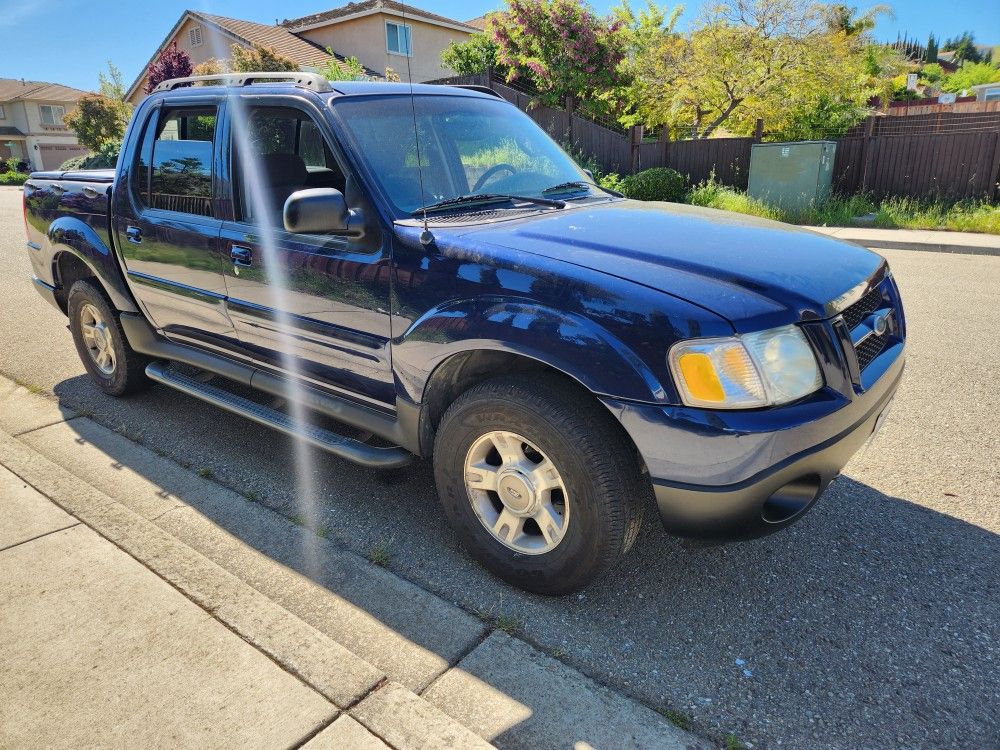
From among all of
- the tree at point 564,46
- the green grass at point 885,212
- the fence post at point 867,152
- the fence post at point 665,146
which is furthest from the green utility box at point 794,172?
the tree at point 564,46

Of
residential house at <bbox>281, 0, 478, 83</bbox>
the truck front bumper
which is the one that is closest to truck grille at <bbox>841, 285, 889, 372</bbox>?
the truck front bumper

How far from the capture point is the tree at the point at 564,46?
1959 cm

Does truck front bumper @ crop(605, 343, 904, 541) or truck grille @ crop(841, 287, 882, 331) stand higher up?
truck grille @ crop(841, 287, 882, 331)

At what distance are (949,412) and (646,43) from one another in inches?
722

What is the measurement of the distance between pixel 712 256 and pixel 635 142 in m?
16.0

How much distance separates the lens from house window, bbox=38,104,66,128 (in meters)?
62.2

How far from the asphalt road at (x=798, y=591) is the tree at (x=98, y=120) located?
3660cm

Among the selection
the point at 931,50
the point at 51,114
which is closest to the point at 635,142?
the point at 51,114

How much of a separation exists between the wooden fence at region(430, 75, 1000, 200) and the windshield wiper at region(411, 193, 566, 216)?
13798 millimetres

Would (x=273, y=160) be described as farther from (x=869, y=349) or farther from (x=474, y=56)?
(x=474, y=56)

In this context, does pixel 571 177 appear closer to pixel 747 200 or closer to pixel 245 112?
pixel 245 112

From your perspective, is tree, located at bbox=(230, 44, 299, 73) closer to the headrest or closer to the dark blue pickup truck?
the dark blue pickup truck

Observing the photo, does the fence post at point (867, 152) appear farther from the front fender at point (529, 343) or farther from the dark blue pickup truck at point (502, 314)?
the front fender at point (529, 343)

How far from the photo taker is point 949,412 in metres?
4.33
